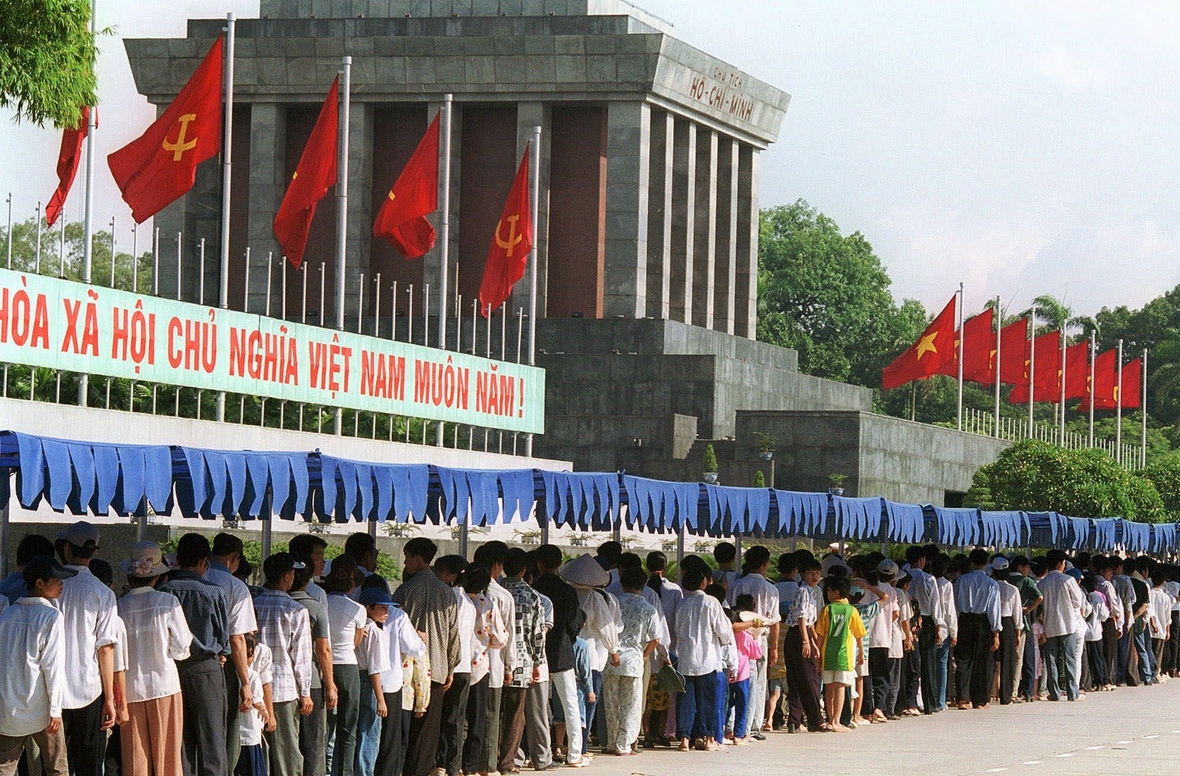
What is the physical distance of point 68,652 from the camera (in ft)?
35.9

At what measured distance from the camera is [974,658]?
71.7 feet

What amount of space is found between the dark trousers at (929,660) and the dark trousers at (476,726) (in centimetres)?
764

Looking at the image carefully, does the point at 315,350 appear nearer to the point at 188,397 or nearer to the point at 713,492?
the point at 188,397

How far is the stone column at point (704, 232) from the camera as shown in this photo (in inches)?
2076

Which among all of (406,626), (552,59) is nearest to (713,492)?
(406,626)

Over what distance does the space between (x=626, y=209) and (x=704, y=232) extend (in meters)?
5.09

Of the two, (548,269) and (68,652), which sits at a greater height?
(548,269)

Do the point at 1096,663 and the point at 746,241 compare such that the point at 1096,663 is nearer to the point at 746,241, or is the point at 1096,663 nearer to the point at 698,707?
the point at 698,707

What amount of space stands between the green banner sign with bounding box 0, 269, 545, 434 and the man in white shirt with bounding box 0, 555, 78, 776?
11726 millimetres

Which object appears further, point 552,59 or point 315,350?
point 552,59

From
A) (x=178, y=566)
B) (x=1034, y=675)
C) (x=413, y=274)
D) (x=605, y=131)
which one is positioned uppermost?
(x=605, y=131)

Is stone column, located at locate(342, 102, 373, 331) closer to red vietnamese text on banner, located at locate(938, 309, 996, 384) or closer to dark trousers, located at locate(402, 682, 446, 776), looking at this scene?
red vietnamese text on banner, located at locate(938, 309, 996, 384)

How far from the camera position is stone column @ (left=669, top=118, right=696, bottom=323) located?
51125 millimetres

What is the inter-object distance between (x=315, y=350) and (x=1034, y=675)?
11.3 meters
